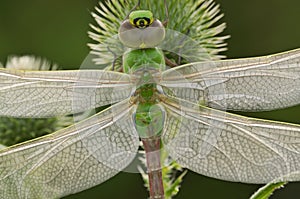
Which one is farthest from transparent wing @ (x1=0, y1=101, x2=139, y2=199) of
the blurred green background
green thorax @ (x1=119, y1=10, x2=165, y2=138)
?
the blurred green background

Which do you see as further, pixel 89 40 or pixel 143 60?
pixel 89 40

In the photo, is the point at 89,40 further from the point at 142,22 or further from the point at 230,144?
the point at 230,144

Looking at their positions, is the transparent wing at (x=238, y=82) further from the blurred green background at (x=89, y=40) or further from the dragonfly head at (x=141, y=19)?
the blurred green background at (x=89, y=40)

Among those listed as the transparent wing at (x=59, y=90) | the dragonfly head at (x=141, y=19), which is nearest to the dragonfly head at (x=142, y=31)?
the dragonfly head at (x=141, y=19)

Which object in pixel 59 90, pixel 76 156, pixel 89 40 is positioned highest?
pixel 89 40

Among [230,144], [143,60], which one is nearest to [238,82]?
[230,144]

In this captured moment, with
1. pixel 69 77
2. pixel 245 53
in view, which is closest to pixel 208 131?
pixel 69 77
